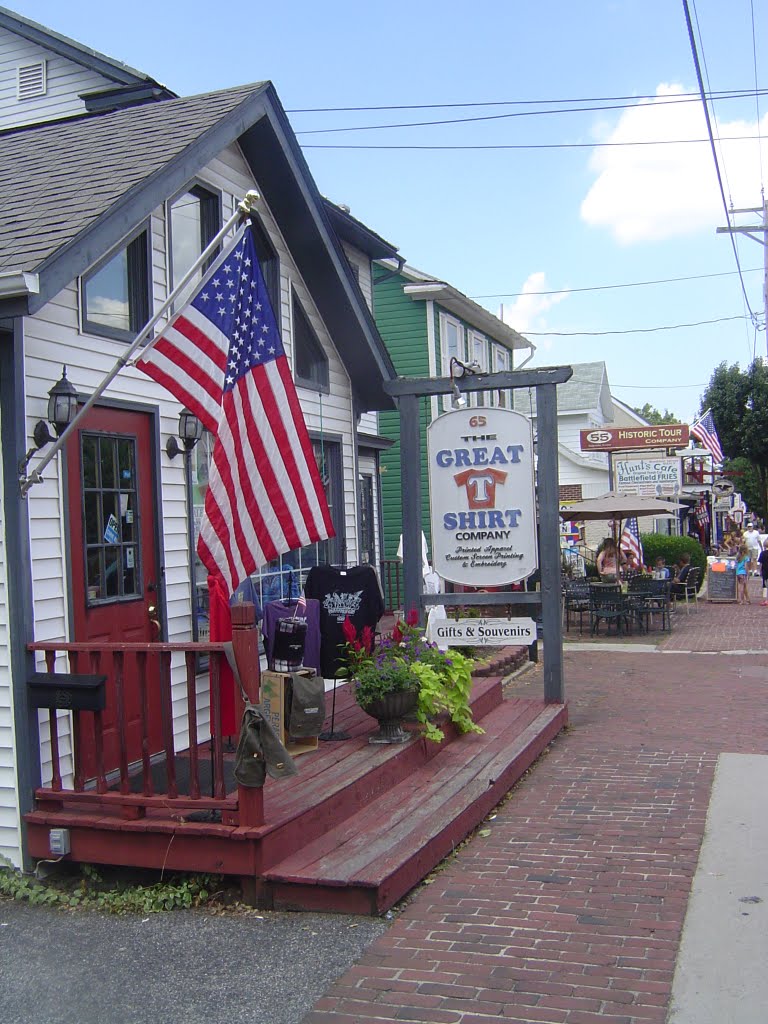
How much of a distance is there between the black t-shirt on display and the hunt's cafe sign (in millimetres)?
1508

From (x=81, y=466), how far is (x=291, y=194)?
11.9 ft

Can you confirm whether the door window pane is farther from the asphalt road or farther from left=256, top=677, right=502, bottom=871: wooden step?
the asphalt road

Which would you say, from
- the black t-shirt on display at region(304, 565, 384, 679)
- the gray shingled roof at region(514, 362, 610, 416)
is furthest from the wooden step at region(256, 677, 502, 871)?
A: the gray shingled roof at region(514, 362, 610, 416)

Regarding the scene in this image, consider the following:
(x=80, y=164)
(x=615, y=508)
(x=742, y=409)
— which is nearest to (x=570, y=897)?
(x=80, y=164)

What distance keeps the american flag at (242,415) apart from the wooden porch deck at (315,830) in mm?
1270

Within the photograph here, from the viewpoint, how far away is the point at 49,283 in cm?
507

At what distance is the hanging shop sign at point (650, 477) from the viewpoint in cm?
2406

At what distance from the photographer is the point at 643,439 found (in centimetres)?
2252

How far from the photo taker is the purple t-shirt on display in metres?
7.05

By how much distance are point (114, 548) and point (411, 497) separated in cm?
353

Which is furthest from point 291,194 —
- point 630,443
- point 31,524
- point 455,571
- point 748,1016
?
point 630,443

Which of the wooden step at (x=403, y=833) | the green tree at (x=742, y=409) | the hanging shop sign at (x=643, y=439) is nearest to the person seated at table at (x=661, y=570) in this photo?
the hanging shop sign at (x=643, y=439)

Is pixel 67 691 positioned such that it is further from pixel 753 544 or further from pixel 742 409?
pixel 742 409

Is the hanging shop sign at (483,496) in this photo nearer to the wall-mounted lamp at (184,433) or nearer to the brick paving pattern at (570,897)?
the brick paving pattern at (570,897)
